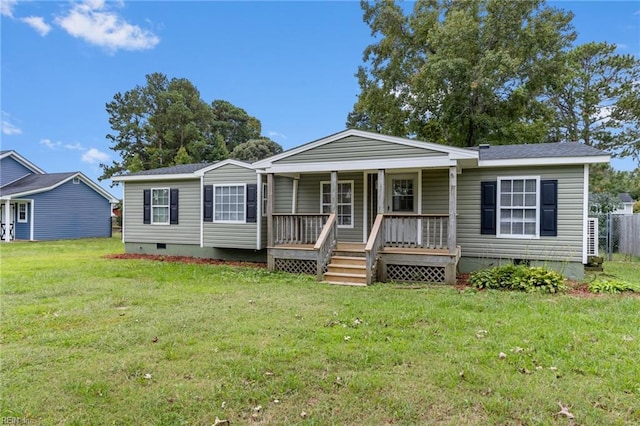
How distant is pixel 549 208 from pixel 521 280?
2.45 meters

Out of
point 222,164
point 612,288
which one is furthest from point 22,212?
point 612,288

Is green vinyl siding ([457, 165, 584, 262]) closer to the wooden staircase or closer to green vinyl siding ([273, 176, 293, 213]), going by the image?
the wooden staircase

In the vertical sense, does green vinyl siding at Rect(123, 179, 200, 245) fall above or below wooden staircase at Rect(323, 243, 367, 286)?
above

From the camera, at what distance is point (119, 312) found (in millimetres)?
5488

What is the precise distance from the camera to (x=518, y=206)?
902 centimetres

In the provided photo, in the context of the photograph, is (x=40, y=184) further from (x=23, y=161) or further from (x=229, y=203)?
(x=229, y=203)

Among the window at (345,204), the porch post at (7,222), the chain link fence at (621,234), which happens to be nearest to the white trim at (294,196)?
the window at (345,204)

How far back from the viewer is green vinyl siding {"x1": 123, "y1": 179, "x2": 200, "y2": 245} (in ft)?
41.3

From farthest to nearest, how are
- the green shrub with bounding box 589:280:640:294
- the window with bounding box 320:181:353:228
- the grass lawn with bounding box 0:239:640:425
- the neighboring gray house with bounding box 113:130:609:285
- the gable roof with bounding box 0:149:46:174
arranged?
1. the gable roof with bounding box 0:149:46:174
2. the window with bounding box 320:181:353:228
3. the neighboring gray house with bounding box 113:130:609:285
4. the green shrub with bounding box 589:280:640:294
5. the grass lawn with bounding box 0:239:640:425

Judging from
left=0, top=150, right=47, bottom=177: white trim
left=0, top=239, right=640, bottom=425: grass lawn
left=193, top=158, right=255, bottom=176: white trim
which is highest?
left=0, top=150, right=47, bottom=177: white trim

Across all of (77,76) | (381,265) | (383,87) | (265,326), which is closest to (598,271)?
(381,265)

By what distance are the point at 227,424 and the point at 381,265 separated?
6311 mm

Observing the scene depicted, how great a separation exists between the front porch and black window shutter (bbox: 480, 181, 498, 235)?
96cm

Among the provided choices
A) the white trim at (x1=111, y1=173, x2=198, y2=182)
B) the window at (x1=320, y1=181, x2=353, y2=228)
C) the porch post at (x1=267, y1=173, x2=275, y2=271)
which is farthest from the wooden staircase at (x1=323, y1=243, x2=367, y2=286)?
the white trim at (x1=111, y1=173, x2=198, y2=182)
